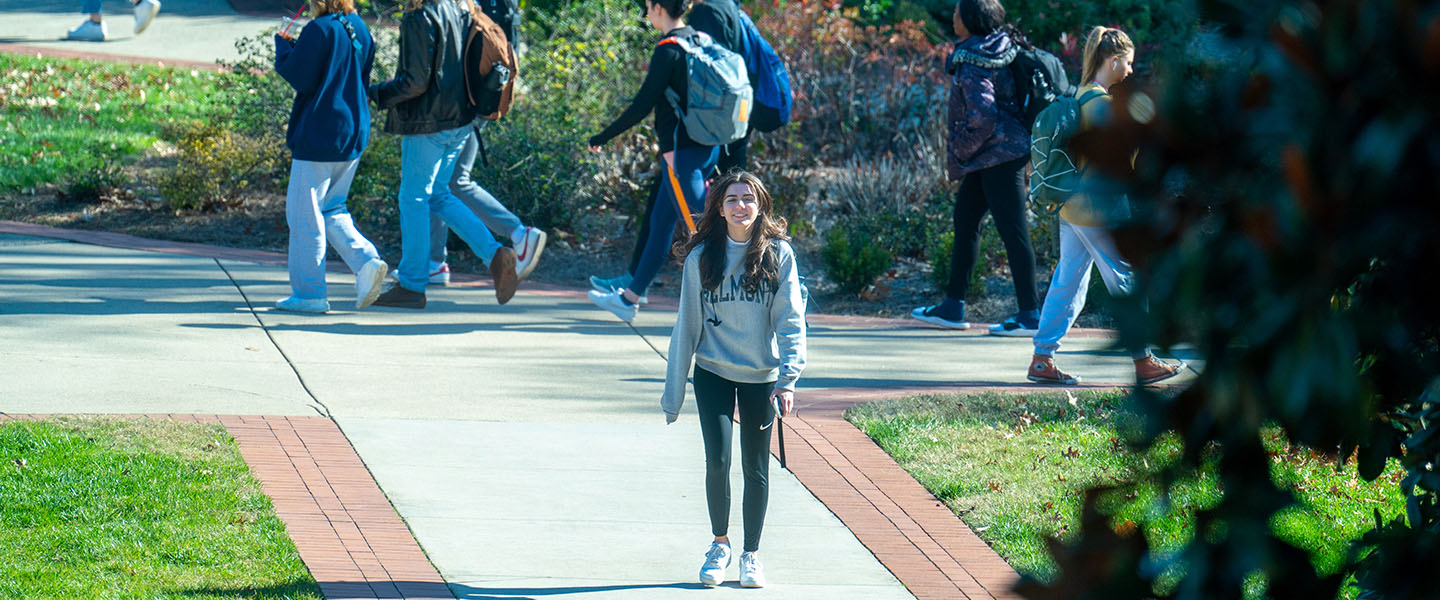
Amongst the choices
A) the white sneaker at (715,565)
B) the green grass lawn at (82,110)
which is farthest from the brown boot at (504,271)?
the green grass lawn at (82,110)

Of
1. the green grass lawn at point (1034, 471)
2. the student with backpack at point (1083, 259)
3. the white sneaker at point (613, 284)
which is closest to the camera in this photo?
the green grass lawn at point (1034, 471)

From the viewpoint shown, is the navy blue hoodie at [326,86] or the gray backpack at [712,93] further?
the gray backpack at [712,93]

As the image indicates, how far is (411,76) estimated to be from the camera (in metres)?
8.25

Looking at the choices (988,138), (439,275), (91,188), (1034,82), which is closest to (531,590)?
(988,138)

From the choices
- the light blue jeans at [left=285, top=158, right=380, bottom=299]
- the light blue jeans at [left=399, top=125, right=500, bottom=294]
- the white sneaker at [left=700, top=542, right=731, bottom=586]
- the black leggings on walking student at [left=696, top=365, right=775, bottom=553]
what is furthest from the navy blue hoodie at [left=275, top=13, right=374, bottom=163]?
the white sneaker at [left=700, top=542, right=731, bottom=586]

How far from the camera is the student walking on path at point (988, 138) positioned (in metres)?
8.34

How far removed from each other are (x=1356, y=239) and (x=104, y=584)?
13.0ft

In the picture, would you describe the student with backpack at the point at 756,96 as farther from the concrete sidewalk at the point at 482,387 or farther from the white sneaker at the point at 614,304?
the concrete sidewalk at the point at 482,387

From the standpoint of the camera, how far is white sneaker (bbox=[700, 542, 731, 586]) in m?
4.88

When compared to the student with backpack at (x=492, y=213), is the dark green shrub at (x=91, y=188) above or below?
below

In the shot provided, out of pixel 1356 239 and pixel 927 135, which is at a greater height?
pixel 1356 239

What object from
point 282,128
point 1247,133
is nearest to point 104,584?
point 1247,133

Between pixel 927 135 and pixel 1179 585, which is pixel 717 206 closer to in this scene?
pixel 1179 585

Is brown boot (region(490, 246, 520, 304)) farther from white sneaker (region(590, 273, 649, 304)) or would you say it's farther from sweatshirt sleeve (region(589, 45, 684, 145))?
sweatshirt sleeve (region(589, 45, 684, 145))
